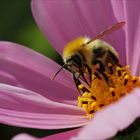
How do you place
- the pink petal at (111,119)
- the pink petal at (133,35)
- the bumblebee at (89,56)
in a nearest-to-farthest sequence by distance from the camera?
1. the pink petal at (111,119)
2. the bumblebee at (89,56)
3. the pink petal at (133,35)

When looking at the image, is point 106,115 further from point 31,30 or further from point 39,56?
point 31,30

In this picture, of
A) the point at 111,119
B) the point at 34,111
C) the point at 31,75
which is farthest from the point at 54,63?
the point at 111,119

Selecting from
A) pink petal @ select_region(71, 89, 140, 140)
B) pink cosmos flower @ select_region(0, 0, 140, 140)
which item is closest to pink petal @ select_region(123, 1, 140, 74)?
pink cosmos flower @ select_region(0, 0, 140, 140)

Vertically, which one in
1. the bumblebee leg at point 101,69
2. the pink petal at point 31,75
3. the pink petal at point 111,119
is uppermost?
the pink petal at point 111,119

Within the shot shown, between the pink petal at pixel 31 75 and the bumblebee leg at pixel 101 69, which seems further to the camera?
the pink petal at pixel 31 75

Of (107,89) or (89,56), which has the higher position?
(89,56)

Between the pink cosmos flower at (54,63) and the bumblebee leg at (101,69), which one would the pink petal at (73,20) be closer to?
the pink cosmos flower at (54,63)

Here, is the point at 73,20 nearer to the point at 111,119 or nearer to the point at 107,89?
the point at 107,89

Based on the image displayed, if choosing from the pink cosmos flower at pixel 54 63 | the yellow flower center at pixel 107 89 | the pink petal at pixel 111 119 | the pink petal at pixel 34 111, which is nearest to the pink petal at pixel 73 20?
the pink cosmos flower at pixel 54 63
